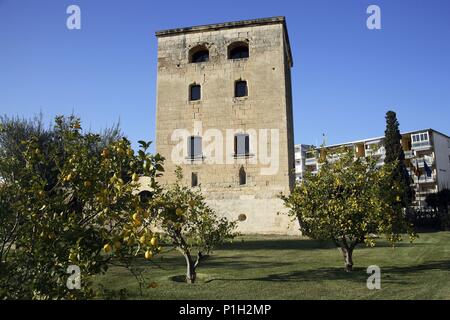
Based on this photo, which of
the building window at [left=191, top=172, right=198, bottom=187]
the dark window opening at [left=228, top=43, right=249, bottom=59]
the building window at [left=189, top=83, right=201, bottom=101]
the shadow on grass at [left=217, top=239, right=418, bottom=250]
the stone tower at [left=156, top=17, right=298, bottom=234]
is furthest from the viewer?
the dark window opening at [left=228, top=43, right=249, bottom=59]

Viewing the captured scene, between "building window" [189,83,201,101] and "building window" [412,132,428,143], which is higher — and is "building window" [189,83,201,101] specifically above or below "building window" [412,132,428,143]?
below

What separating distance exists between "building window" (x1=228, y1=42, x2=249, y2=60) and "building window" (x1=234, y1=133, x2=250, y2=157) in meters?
6.07

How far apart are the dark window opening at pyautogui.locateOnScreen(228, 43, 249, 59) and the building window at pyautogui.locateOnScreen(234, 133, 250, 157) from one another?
610 centimetres

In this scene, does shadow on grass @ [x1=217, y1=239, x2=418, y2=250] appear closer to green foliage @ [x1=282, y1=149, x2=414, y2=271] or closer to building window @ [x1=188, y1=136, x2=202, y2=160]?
green foliage @ [x1=282, y1=149, x2=414, y2=271]

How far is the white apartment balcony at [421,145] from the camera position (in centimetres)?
6038

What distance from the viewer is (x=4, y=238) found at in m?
3.92

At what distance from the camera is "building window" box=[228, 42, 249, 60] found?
2619 centimetres

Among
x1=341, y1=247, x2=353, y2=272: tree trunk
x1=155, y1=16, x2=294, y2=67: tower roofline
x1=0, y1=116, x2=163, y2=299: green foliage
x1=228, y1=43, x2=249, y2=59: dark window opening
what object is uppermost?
x1=155, y1=16, x2=294, y2=67: tower roofline

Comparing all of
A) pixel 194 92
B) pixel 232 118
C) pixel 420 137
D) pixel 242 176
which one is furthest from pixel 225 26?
pixel 420 137

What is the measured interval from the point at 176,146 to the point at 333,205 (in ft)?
50.7

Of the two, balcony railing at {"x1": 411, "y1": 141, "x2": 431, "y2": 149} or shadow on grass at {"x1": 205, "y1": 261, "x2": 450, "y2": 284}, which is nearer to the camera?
shadow on grass at {"x1": 205, "y1": 261, "x2": 450, "y2": 284}

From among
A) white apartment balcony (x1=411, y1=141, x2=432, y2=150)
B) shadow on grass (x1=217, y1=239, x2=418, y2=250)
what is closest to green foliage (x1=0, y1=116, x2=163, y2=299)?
shadow on grass (x1=217, y1=239, x2=418, y2=250)

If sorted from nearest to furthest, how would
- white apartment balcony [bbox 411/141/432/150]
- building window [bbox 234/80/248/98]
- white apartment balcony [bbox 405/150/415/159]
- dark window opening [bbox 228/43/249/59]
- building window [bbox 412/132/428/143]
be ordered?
building window [bbox 234/80/248/98]
dark window opening [bbox 228/43/249/59]
white apartment balcony [bbox 411/141/432/150]
building window [bbox 412/132/428/143]
white apartment balcony [bbox 405/150/415/159]
